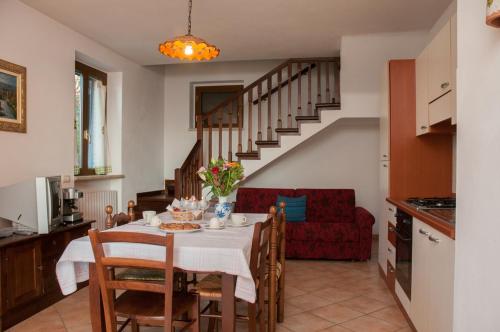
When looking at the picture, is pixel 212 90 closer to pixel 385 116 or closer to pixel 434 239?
pixel 385 116

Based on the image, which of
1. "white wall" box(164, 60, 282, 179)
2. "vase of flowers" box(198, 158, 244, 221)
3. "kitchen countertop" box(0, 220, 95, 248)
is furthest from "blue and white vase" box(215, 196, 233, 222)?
"white wall" box(164, 60, 282, 179)

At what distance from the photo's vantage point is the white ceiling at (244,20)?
357 cm

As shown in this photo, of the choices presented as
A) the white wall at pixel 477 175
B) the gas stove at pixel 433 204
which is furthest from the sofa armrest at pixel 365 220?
the white wall at pixel 477 175

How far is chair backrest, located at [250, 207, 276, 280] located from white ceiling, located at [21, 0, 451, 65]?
2299 mm

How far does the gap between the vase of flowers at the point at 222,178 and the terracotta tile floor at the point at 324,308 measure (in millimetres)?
924

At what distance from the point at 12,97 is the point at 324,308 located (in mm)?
3264

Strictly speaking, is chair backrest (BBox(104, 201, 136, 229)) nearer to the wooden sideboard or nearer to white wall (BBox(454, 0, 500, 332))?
the wooden sideboard

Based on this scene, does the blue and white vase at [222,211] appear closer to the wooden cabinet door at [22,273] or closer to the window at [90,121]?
the wooden cabinet door at [22,273]

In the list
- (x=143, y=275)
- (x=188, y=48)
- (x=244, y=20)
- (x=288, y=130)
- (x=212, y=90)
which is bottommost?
(x=143, y=275)

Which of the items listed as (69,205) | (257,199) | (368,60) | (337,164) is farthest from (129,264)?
(337,164)

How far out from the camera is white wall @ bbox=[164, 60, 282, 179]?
21.1 ft

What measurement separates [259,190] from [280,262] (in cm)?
275

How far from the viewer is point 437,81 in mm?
2908

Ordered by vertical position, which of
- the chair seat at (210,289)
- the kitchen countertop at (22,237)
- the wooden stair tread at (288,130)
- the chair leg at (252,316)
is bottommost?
the chair leg at (252,316)
